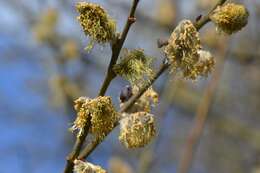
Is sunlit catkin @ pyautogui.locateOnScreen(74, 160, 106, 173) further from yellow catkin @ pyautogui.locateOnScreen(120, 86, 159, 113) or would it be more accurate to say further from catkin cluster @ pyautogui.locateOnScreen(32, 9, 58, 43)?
catkin cluster @ pyautogui.locateOnScreen(32, 9, 58, 43)

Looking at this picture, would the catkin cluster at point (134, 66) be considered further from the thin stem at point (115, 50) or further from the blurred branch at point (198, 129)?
the blurred branch at point (198, 129)

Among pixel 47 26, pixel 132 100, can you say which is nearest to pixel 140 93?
pixel 132 100

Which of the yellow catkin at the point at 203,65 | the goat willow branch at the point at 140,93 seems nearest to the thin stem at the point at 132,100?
the goat willow branch at the point at 140,93

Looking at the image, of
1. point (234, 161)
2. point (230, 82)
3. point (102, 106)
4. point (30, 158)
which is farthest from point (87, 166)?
point (230, 82)

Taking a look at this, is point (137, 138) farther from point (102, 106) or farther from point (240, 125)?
point (240, 125)

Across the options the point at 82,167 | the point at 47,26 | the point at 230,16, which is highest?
the point at 47,26

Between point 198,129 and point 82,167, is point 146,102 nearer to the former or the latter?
point 82,167
